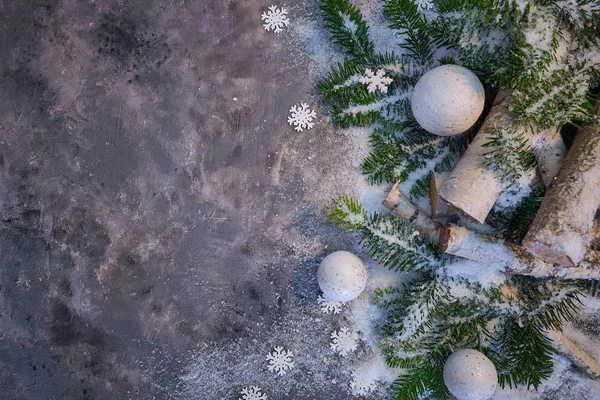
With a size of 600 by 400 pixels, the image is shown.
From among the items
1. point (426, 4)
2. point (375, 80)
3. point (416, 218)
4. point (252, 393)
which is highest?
point (426, 4)

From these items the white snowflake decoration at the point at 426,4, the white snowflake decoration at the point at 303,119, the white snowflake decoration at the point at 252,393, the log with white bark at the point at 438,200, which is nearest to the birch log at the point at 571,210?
the log with white bark at the point at 438,200

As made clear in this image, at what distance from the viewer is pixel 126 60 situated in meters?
1.47

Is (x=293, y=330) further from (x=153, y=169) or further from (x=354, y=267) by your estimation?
(x=153, y=169)

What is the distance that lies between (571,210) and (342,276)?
→ 1.65 ft

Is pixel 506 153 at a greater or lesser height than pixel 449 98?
lesser

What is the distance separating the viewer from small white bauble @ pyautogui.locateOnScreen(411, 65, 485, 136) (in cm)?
113

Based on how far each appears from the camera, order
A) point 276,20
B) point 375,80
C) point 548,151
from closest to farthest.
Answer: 1. point 548,151
2. point 375,80
3. point 276,20

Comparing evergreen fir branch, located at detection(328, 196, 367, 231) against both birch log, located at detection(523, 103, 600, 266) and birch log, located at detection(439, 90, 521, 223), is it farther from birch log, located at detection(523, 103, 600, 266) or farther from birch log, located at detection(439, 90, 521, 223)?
birch log, located at detection(523, 103, 600, 266)

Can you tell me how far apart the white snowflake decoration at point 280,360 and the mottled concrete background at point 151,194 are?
0.04 metres

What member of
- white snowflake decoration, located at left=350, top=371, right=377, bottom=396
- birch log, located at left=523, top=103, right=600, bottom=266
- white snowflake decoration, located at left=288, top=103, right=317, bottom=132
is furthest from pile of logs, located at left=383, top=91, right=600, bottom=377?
white snowflake decoration, located at left=350, top=371, right=377, bottom=396

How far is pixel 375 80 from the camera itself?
133 cm

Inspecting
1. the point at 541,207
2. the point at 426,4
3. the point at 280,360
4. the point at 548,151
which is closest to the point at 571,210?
the point at 541,207

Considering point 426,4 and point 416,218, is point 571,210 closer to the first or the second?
point 416,218

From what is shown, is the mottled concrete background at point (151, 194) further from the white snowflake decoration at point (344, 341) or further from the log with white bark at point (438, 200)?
the log with white bark at point (438, 200)
